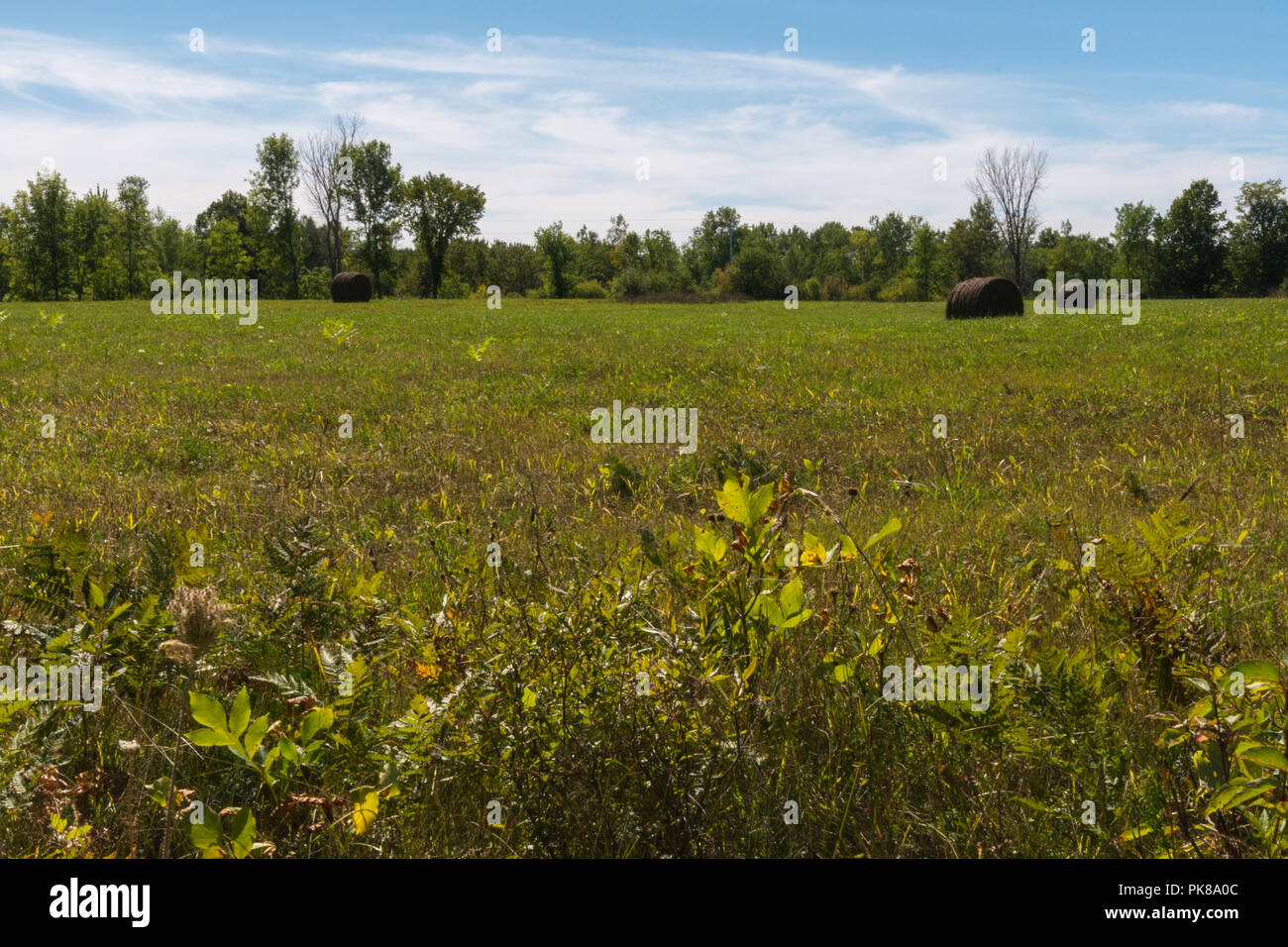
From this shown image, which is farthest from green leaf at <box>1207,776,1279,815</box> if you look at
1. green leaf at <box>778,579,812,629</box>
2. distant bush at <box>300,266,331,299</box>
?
distant bush at <box>300,266,331,299</box>

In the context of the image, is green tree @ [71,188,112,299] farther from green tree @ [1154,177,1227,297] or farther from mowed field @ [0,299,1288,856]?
green tree @ [1154,177,1227,297]

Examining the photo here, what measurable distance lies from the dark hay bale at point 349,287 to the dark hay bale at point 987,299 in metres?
34.2

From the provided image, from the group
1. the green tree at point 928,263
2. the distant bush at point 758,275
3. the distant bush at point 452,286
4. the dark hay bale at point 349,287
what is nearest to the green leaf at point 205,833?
the dark hay bale at point 349,287

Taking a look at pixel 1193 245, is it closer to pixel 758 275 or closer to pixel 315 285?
pixel 758 275

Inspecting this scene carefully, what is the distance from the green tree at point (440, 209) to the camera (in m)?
79.6

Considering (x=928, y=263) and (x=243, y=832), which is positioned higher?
(x=928, y=263)

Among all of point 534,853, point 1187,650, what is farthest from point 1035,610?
point 534,853

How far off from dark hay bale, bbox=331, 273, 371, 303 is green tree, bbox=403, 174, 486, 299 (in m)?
34.2

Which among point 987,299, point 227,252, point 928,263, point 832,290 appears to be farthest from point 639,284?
point 928,263

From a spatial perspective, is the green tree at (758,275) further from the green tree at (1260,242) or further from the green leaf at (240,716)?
the green leaf at (240,716)

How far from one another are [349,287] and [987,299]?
36057 millimetres

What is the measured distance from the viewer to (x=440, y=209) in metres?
80.8

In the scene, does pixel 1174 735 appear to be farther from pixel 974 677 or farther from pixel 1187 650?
pixel 974 677

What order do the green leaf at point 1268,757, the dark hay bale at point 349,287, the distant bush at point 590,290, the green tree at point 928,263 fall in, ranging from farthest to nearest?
1. the green tree at point 928,263
2. the distant bush at point 590,290
3. the dark hay bale at point 349,287
4. the green leaf at point 1268,757
